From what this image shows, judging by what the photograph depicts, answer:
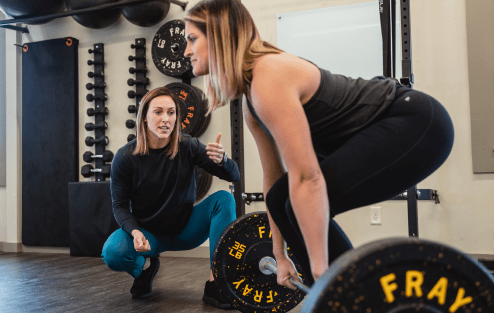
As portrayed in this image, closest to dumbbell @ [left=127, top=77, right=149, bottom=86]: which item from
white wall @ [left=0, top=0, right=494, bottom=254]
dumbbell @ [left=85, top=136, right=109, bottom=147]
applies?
dumbbell @ [left=85, top=136, right=109, bottom=147]

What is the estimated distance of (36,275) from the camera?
9.50ft

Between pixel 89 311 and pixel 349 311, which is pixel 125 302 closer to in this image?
pixel 89 311

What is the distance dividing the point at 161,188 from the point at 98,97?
218 cm

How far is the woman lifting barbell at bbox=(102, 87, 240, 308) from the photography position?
2.12 m

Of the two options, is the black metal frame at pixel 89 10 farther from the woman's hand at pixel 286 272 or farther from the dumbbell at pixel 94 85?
the woman's hand at pixel 286 272

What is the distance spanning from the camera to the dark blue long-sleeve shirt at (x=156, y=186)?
7.01ft

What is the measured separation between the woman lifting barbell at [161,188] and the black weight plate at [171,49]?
142 cm

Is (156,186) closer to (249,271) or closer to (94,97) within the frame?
(249,271)

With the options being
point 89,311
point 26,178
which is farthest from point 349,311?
point 26,178

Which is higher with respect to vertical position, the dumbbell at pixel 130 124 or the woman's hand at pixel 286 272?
the dumbbell at pixel 130 124

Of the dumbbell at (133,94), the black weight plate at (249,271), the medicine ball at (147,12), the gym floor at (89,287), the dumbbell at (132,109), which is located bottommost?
the gym floor at (89,287)

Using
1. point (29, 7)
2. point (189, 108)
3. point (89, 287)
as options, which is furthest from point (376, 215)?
point (29, 7)

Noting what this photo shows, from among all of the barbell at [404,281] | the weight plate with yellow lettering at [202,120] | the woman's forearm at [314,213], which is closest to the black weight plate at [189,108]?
the weight plate with yellow lettering at [202,120]

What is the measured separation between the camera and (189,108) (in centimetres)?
349
